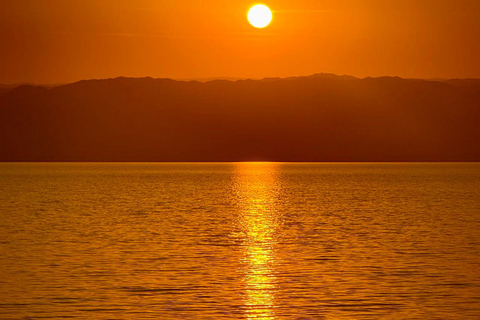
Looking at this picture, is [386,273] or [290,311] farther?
[386,273]

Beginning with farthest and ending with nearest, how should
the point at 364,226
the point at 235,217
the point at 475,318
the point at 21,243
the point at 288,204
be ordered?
the point at 288,204, the point at 235,217, the point at 364,226, the point at 21,243, the point at 475,318

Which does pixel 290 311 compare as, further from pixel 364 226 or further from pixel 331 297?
pixel 364 226

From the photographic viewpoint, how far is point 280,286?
25.6 metres

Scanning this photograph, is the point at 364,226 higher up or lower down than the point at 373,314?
higher up

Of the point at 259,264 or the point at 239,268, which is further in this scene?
the point at 259,264

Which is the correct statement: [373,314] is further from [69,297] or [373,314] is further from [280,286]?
[69,297]

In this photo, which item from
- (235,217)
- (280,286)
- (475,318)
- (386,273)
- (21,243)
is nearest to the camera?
(475,318)

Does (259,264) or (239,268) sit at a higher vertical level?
(259,264)

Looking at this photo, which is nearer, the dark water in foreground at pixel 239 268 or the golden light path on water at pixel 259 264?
the dark water in foreground at pixel 239 268

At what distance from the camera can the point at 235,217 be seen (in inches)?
2255

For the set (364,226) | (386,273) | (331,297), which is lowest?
(331,297)

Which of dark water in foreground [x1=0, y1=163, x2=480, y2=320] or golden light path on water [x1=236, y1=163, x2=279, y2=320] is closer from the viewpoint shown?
dark water in foreground [x1=0, y1=163, x2=480, y2=320]

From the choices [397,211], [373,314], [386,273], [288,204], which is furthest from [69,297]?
[288,204]

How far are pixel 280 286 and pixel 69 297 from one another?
665cm
